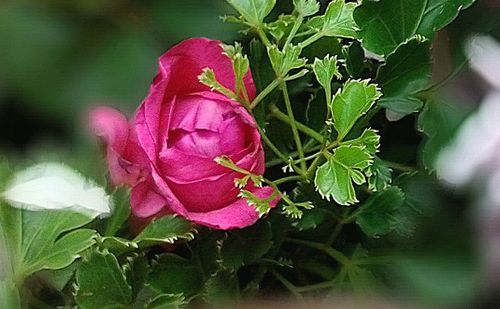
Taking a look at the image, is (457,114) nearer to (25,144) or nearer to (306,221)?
(306,221)

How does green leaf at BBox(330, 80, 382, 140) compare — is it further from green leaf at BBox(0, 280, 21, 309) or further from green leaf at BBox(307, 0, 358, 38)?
green leaf at BBox(0, 280, 21, 309)

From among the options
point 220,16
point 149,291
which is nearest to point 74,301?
point 149,291

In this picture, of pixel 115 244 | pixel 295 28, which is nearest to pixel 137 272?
pixel 115 244

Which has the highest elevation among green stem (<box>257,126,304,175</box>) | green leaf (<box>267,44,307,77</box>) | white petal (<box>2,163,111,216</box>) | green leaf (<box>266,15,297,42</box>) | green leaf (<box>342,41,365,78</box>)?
green leaf (<box>266,15,297,42</box>)

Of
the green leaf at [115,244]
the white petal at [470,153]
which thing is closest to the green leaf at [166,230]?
the green leaf at [115,244]

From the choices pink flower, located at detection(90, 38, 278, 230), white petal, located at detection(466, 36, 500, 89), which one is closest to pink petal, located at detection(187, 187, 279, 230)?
pink flower, located at detection(90, 38, 278, 230)

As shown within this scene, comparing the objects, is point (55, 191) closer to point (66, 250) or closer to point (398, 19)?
point (66, 250)
